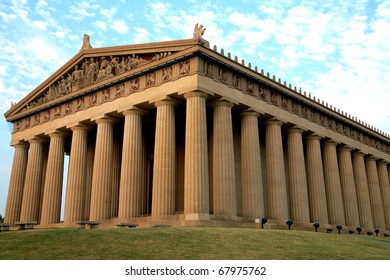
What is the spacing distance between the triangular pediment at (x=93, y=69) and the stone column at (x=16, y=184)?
453 cm

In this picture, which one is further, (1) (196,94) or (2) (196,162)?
(1) (196,94)

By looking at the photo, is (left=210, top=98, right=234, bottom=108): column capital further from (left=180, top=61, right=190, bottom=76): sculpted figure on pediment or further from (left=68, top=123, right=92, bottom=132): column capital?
(left=68, top=123, right=92, bottom=132): column capital

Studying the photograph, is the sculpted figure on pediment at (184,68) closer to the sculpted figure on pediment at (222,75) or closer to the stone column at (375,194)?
the sculpted figure on pediment at (222,75)

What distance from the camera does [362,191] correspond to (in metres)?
57.7

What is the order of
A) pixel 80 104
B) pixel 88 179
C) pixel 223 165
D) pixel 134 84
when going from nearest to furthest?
1. pixel 223 165
2. pixel 134 84
3. pixel 80 104
4. pixel 88 179

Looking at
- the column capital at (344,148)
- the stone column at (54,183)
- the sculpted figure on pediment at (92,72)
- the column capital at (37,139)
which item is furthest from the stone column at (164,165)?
the column capital at (344,148)

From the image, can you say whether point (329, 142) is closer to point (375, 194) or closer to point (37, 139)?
point (375, 194)

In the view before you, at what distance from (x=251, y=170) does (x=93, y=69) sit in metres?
20.4

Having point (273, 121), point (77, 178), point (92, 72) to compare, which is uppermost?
point (92, 72)

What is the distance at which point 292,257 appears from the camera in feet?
67.2

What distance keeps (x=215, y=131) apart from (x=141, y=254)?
20.8 meters

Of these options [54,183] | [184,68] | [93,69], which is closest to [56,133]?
[54,183]

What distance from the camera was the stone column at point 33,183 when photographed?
2010 inches

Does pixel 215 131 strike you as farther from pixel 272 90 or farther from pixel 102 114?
pixel 102 114
